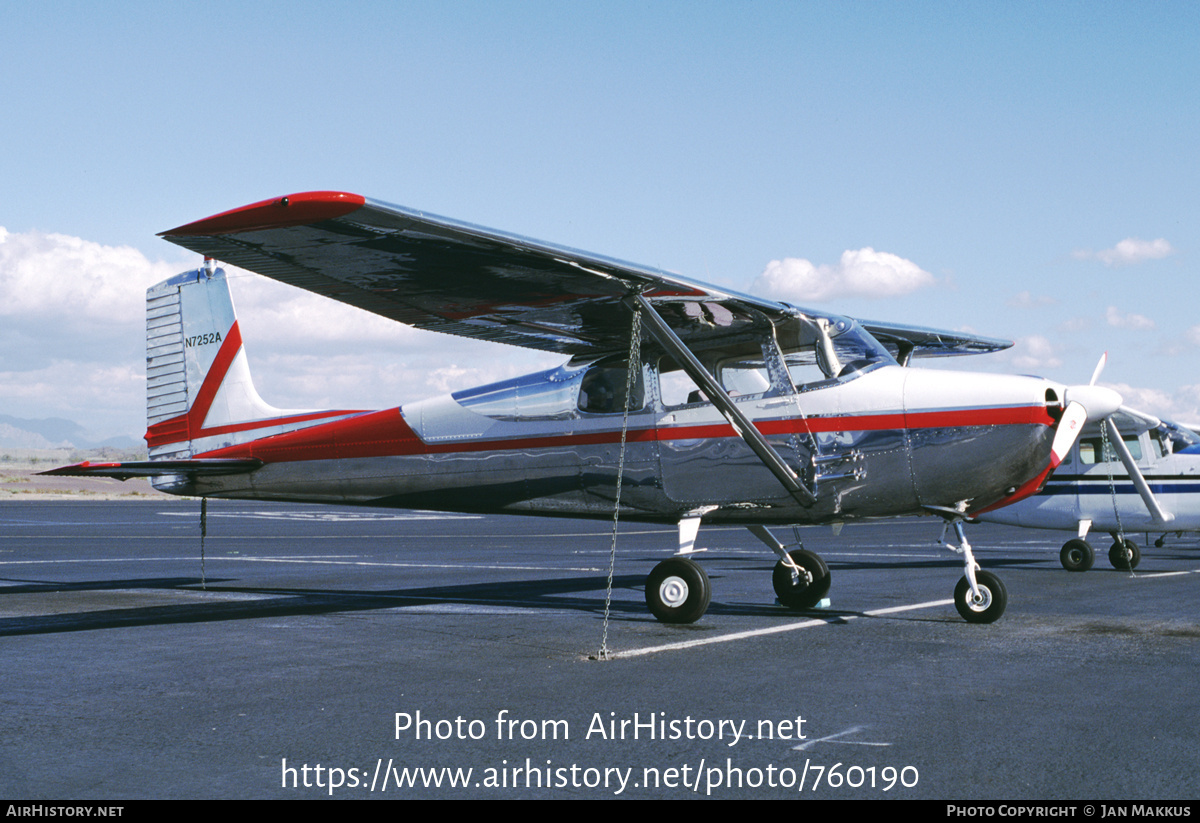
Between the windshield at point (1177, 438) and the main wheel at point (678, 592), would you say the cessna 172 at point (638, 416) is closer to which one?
the main wheel at point (678, 592)

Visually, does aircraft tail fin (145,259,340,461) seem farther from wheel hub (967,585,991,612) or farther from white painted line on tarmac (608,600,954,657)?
wheel hub (967,585,991,612)

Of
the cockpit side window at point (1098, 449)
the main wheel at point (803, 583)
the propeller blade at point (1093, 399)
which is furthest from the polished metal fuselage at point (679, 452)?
the cockpit side window at point (1098, 449)

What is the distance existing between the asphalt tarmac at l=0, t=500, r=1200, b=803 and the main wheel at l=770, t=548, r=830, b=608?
0.74 ft

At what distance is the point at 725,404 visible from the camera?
9.27m

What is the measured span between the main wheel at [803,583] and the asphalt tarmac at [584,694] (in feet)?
0.74

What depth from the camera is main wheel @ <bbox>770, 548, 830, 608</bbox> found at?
10.8 meters

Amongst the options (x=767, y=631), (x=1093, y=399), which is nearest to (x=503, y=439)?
(x=767, y=631)

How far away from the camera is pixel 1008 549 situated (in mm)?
23016

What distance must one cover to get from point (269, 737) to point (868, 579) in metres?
10.9

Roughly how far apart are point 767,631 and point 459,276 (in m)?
4.10

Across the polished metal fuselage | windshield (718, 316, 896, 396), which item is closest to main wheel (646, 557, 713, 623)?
the polished metal fuselage

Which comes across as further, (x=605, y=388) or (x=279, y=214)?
(x=605, y=388)

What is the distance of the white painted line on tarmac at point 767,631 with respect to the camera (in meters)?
8.06

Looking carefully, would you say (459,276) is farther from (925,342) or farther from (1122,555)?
(1122,555)
